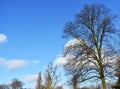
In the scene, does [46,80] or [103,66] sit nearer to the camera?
[103,66]

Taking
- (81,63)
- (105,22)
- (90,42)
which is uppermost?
(105,22)

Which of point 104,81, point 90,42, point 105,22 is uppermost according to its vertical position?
point 105,22

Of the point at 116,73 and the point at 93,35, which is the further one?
the point at 93,35

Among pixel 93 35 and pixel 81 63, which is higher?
pixel 93 35

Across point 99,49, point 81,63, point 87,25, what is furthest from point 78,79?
point 87,25

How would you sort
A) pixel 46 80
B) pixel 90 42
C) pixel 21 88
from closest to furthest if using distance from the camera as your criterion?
pixel 90 42
pixel 46 80
pixel 21 88

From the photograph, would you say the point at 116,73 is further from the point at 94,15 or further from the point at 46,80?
the point at 46,80

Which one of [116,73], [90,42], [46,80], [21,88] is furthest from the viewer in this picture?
[21,88]

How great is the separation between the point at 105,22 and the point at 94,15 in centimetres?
173

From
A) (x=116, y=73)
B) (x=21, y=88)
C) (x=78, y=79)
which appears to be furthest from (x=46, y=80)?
(x=21, y=88)

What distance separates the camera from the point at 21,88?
13225 centimetres

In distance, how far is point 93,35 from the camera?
3130cm

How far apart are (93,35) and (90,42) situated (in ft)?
3.23

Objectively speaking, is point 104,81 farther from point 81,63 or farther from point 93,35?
point 93,35
